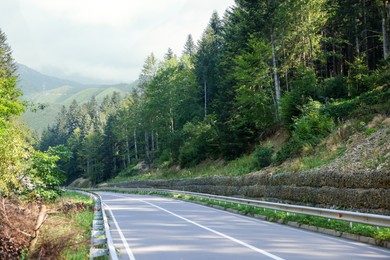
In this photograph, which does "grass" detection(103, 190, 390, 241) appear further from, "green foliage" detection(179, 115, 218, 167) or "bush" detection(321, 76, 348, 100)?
"green foliage" detection(179, 115, 218, 167)

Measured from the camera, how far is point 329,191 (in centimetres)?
1662

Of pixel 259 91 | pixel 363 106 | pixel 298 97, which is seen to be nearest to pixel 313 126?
pixel 363 106

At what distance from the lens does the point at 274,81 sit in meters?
41.8

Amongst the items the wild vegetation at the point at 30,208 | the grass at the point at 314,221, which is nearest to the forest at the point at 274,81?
the wild vegetation at the point at 30,208

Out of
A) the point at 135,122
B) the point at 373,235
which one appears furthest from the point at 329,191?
the point at 135,122

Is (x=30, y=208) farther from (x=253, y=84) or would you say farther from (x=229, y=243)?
(x=253, y=84)

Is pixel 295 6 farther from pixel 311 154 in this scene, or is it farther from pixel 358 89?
pixel 311 154

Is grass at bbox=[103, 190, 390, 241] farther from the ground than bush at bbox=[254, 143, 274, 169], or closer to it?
closer to it

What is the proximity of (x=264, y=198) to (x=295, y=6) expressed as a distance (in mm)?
20447

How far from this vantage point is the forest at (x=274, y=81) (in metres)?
27.2

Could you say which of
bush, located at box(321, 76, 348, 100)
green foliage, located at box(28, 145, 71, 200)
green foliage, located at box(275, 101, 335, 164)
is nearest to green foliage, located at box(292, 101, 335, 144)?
green foliage, located at box(275, 101, 335, 164)

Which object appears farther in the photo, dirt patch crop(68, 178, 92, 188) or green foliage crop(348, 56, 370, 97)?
dirt patch crop(68, 178, 92, 188)

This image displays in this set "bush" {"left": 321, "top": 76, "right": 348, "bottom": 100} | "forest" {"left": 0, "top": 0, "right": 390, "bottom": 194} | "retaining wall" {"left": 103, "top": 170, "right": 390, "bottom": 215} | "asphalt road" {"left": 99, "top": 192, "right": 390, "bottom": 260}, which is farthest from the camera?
"bush" {"left": 321, "top": 76, "right": 348, "bottom": 100}

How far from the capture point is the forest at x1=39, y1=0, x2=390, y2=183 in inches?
1071
